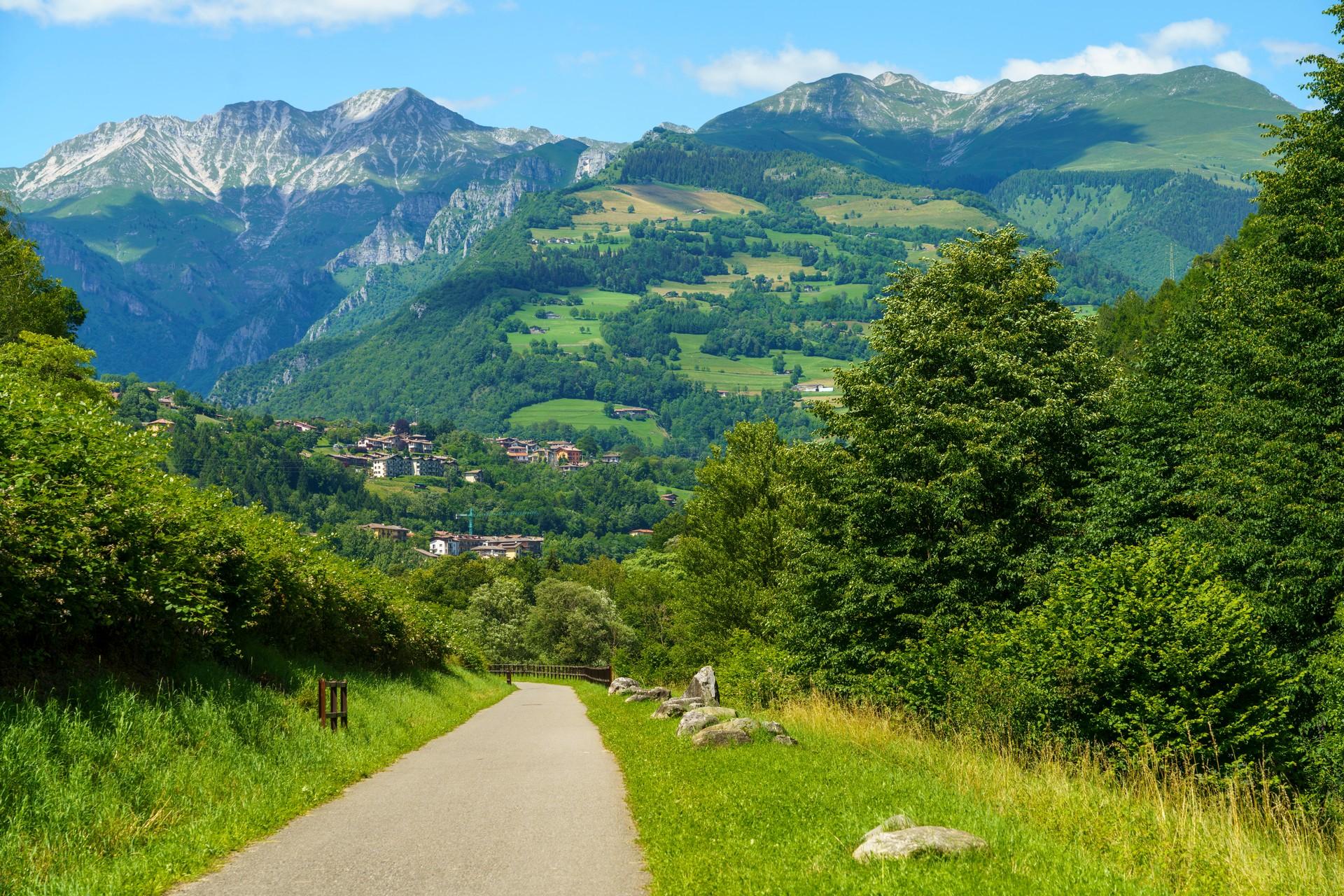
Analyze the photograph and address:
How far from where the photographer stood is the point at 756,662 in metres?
44.0

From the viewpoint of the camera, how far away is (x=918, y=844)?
11.0 m

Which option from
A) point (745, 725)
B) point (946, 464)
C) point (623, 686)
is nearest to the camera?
point (745, 725)

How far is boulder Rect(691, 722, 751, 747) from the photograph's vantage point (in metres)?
20.8

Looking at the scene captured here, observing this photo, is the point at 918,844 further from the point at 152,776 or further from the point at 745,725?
the point at 745,725

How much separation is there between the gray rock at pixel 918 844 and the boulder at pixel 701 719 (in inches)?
458

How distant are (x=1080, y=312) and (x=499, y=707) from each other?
28.9m

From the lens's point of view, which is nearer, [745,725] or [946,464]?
[745,725]

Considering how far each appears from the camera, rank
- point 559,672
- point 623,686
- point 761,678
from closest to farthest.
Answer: point 761,678, point 623,686, point 559,672

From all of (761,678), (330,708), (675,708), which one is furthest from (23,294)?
(330,708)

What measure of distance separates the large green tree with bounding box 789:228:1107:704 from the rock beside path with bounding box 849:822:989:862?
2354 cm

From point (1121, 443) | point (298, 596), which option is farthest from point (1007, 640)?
point (298, 596)

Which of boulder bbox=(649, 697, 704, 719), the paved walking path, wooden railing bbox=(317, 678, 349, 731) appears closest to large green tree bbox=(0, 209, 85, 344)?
boulder bbox=(649, 697, 704, 719)

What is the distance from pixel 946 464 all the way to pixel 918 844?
26831 millimetres

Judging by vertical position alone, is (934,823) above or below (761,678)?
above
